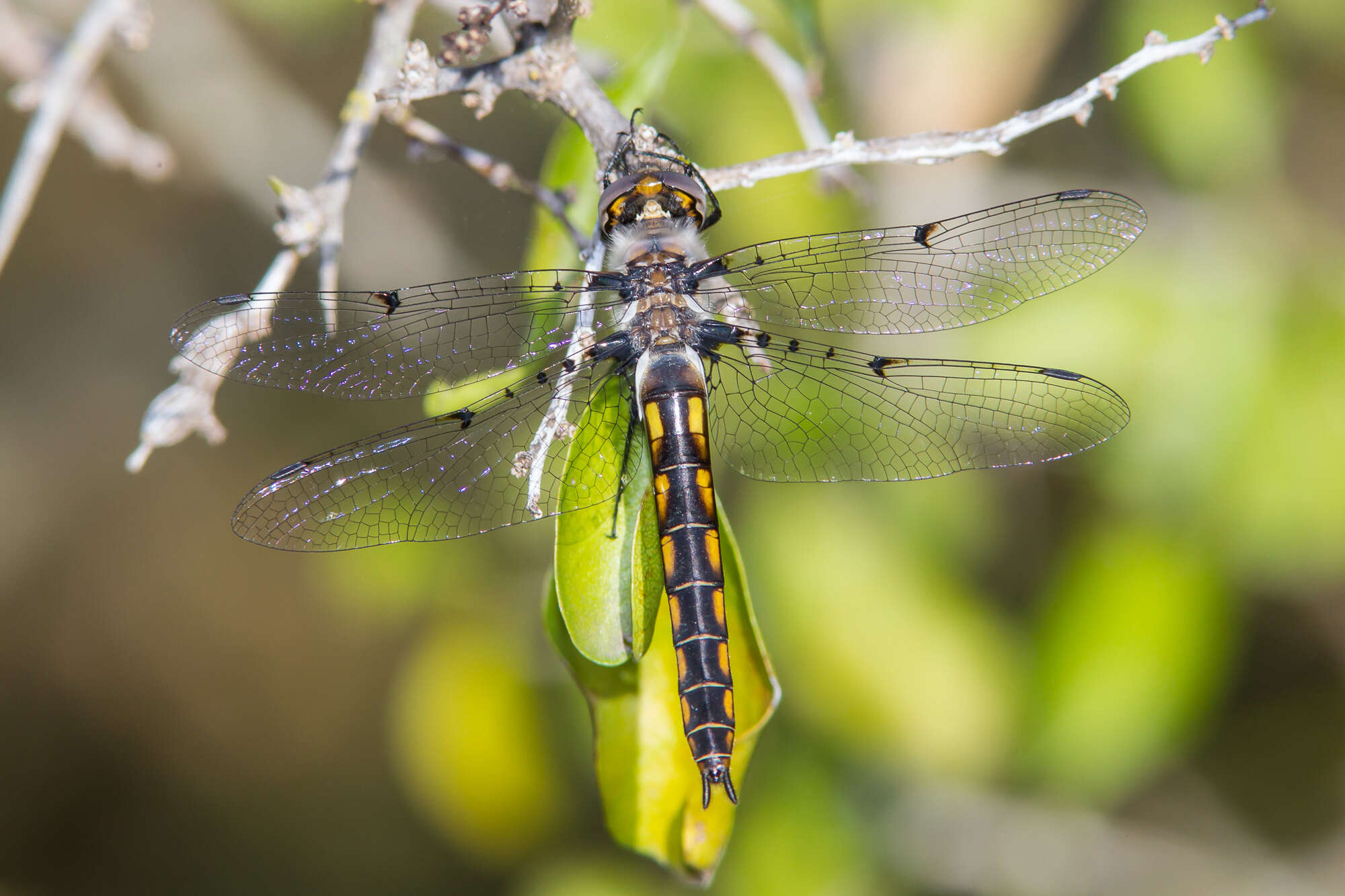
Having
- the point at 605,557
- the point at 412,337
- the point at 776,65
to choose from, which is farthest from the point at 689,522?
the point at 776,65

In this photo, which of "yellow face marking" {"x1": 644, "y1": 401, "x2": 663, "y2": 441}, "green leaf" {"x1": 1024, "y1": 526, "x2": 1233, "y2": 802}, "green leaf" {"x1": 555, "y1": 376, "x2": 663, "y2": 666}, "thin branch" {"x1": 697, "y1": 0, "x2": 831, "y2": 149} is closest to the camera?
"green leaf" {"x1": 555, "y1": 376, "x2": 663, "y2": 666}

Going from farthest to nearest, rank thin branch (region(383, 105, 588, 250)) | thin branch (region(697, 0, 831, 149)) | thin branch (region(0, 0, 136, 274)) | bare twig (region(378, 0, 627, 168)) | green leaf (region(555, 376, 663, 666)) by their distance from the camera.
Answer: thin branch (region(697, 0, 831, 149)) → thin branch (region(383, 105, 588, 250)) → thin branch (region(0, 0, 136, 274)) → bare twig (region(378, 0, 627, 168)) → green leaf (region(555, 376, 663, 666))

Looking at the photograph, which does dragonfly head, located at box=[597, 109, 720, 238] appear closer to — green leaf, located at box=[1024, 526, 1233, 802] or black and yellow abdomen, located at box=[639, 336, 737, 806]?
black and yellow abdomen, located at box=[639, 336, 737, 806]

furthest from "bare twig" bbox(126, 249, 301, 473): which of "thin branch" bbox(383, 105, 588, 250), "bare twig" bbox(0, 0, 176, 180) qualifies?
"bare twig" bbox(0, 0, 176, 180)

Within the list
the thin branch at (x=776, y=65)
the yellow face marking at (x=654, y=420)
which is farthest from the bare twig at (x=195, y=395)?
the thin branch at (x=776, y=65)

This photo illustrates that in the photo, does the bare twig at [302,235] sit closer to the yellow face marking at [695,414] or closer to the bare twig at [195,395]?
the bare twig at [195,395]

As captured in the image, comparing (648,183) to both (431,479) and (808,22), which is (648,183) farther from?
(431,479)
